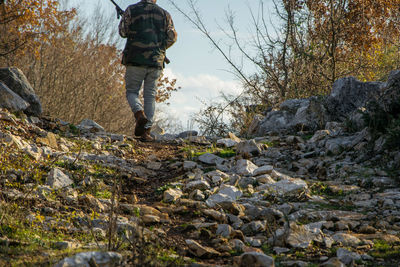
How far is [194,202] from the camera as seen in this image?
4008 millimetres

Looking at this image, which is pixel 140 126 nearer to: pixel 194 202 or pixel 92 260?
pixel 194 202

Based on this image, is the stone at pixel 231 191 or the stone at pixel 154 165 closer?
the stone at pixel 231 191

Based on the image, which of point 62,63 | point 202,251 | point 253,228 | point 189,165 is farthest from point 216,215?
point 62,63

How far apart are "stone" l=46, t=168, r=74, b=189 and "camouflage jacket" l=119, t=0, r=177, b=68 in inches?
135

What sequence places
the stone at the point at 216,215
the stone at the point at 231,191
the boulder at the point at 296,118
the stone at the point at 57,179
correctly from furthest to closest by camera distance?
the boulder at the point at 296,118 → the stone at the point at 231,191 → the stone at the point at 57,179 → the stone at the point at 216,215

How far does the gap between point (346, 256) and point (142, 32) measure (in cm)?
573

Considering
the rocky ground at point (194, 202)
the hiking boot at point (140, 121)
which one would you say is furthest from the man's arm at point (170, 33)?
the rocky ground at point (194, 202)

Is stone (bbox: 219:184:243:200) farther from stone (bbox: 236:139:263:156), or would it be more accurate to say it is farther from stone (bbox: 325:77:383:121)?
stone (bbox: 325:77:383:121)

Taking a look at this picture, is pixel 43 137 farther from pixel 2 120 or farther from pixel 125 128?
pixel 125 128

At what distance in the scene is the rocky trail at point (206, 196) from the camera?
8.80 feet

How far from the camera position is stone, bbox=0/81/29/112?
6824mm

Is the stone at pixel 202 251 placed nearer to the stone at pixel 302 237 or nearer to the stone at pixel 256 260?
the stone at pixel 256 260

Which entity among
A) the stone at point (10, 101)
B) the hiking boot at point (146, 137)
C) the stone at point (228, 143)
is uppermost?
the stone at point (10, 101)

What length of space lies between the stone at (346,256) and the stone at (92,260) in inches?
54.9
